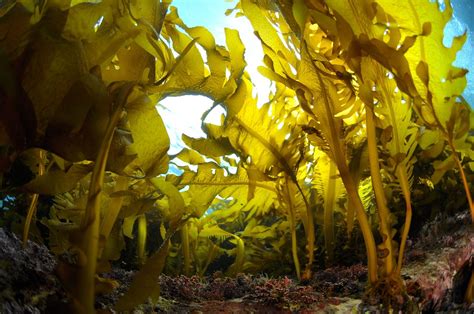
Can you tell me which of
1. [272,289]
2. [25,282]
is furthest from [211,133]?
[25,282]

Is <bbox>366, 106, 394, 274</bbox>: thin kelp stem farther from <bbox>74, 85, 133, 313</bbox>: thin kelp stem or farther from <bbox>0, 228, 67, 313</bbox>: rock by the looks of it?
<bbox>0, 228, 67, 313</bbox>: rock

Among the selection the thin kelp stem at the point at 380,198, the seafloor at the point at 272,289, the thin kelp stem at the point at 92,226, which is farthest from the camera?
the thin kelp stem at the point at 380,198

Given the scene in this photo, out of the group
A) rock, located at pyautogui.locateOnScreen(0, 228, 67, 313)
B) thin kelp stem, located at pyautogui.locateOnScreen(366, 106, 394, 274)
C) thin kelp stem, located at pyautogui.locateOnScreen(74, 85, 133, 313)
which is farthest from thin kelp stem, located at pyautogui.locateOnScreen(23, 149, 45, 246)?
thin kelp stem, located at pyautogui.locateOnScreen(366, 106, 394, 274)

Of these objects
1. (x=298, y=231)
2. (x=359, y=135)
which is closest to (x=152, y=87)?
(x=359, y=135)

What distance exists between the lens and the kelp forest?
0.81m

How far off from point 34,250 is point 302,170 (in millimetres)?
1325

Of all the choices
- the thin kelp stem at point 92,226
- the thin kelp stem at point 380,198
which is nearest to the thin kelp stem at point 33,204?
the thin kelp stem at point 92,226

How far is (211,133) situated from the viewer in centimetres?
139

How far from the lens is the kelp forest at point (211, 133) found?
2.65ft

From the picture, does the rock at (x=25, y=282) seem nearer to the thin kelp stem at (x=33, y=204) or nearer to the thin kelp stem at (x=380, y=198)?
the thin kelp stem at (x=33, y=204)

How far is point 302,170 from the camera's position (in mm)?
1919

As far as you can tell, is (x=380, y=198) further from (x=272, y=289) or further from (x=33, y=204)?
(x=33, y=204)

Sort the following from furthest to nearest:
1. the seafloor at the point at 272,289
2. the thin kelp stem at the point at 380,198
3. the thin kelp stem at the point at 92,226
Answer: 1. the thin kelp stem at the point at 380,198
2. the seafloor at the point at 272,289
3. the thin kelp stem at the point at 92,226

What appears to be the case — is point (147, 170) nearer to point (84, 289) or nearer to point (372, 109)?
point (84, 289)
